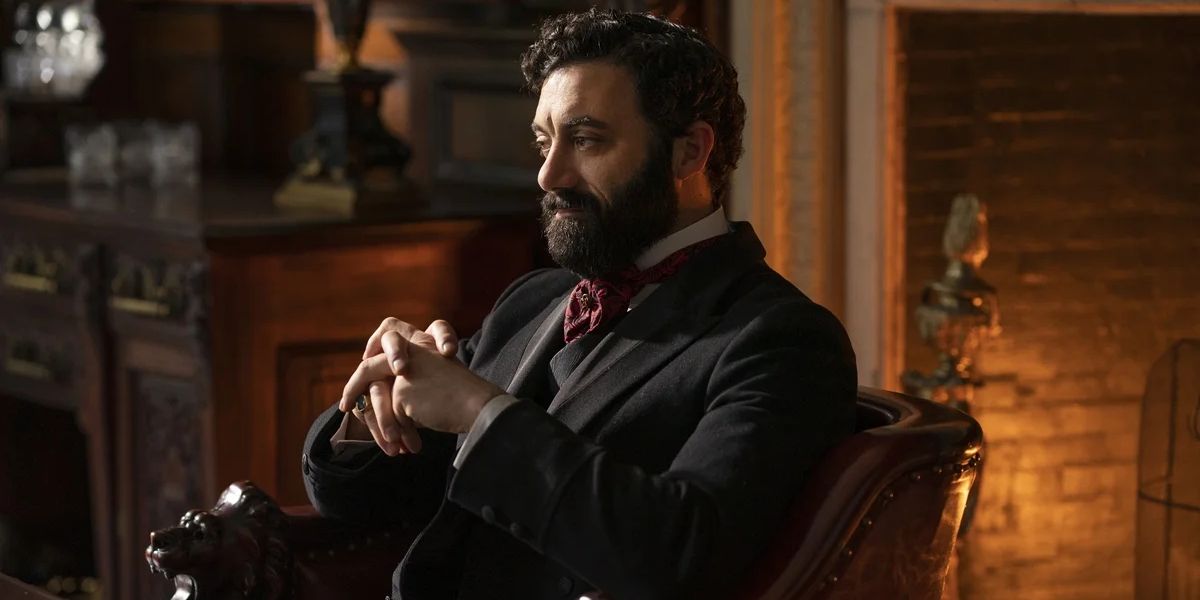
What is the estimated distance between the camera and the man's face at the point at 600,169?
210 centimetres

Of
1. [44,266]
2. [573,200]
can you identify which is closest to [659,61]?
[573,200]

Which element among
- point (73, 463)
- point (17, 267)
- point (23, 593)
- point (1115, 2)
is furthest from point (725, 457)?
point (73, 463)

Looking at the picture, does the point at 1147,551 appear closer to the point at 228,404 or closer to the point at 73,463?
the point at 228,404

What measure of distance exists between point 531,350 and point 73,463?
8.63 feet

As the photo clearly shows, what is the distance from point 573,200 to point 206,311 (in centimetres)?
150

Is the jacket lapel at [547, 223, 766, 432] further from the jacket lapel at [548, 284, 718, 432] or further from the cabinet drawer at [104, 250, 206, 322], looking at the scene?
the cabinet drawer at [104, 250, 206, 322]

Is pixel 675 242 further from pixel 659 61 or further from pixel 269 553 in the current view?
pixel 269 553

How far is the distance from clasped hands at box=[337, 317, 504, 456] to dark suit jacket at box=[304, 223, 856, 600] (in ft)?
0.22

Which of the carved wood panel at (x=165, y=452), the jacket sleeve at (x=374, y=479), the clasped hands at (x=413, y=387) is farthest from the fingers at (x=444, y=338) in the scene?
the carved wood panel at (x=165, y=452)

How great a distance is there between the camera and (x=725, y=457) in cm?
188

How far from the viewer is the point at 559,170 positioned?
83.4 inches

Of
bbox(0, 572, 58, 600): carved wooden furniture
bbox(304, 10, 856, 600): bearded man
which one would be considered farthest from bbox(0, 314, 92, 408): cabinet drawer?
bbox(304, 10, 856, 600): bearded man

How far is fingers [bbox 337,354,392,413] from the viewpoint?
207cm

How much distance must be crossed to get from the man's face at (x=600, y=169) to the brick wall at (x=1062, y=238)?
56.1 inches
